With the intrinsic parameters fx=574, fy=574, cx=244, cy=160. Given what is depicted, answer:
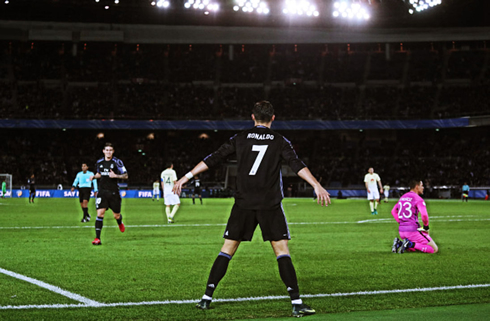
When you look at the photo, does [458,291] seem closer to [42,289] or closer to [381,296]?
[381,296]

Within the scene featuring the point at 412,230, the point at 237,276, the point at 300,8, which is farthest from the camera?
the point at 300,8

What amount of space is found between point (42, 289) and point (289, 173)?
171 ft

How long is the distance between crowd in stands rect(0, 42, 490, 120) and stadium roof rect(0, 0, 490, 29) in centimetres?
770

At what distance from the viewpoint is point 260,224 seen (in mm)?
6191

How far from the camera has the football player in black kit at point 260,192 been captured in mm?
6176

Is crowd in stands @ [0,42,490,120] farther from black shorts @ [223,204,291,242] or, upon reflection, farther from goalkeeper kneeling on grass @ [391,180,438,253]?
black shorts @ [223,204,291,242]

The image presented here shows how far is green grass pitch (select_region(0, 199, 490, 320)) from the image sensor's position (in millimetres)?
6316

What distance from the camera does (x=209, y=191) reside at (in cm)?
5603

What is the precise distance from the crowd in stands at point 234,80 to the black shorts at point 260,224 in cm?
5379

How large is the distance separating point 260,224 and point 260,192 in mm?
345

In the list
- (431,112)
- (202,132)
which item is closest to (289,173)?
(202,132)

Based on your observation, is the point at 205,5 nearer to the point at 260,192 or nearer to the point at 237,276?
the point at 237,276

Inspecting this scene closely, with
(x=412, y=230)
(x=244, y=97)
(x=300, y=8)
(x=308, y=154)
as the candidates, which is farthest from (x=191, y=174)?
(x=244, y=97)

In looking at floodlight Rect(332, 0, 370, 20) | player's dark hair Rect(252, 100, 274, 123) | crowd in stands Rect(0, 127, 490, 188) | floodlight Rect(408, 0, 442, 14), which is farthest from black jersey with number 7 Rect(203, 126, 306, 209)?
crowd in stands Rect(0, 127, 490, 188)
